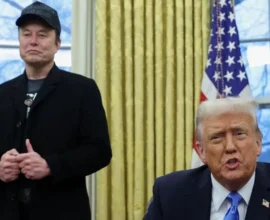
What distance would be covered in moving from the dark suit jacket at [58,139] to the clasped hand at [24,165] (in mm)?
45

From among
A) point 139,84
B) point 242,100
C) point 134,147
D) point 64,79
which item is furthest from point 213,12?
point 242,100

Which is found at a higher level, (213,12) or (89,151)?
(213,12)

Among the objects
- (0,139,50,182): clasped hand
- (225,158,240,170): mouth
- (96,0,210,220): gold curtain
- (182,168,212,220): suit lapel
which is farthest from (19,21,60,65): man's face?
(96,0,210,220): gold curtain

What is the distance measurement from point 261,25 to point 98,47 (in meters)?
1.38

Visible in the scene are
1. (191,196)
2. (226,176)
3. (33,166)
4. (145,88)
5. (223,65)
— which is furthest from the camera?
(145,88)

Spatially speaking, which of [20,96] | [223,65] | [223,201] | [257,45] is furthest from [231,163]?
[257,45]

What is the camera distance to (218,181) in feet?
7.72

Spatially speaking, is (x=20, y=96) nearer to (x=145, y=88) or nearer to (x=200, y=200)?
(x=200, y=200)

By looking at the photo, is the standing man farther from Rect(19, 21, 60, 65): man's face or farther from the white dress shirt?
the white dress shirt

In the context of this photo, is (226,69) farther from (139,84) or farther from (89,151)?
(89,151)

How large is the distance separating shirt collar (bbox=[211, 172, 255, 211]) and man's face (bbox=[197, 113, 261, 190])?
21 mm

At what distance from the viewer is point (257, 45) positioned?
4938mm

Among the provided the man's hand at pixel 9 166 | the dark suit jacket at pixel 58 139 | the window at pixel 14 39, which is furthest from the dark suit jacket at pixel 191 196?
the window at pixel 14 39

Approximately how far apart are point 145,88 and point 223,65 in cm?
62
